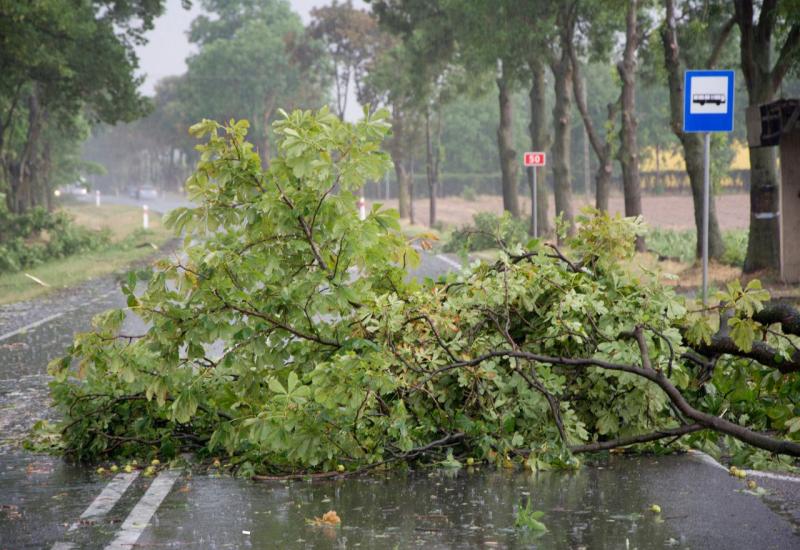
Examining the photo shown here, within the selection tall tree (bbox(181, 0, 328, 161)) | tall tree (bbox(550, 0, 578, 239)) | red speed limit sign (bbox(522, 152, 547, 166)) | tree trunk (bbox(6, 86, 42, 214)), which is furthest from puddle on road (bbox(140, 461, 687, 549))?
tall tree (bbox(181, 0, 328, 161))

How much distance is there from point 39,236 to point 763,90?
3015 cm

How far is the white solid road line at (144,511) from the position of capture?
6391 mm

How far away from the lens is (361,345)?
7.61m

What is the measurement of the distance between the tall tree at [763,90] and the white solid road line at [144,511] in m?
15.6

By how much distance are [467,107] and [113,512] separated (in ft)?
393

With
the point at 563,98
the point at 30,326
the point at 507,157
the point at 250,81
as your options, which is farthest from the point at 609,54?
the point at 250,81

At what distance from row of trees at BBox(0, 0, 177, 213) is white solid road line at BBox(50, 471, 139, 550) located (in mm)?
22176

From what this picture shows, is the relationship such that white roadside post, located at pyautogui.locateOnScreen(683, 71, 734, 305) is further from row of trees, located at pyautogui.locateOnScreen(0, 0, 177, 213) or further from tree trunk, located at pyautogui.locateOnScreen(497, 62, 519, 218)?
tree trunk, located at pyautogui.locateOnScreen(497, 62, 519, 218)

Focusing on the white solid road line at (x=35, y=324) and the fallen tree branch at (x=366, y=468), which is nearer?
the fallen tree branch at (x=366, y=468)

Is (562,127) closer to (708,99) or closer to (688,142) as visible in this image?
(688,142)

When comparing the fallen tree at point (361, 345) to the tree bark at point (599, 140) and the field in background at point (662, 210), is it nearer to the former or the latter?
the tree bark at point (599, 140)

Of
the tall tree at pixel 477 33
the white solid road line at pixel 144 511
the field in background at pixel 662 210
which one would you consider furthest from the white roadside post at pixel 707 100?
the field in background at pixel 662 210

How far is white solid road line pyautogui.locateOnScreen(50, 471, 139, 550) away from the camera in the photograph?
6.73m

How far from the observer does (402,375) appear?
795cm
